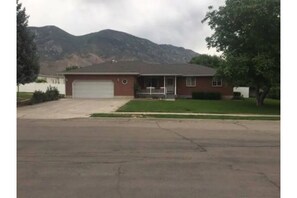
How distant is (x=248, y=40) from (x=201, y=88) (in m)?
15.0

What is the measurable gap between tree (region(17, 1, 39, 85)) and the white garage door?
11.2 meters

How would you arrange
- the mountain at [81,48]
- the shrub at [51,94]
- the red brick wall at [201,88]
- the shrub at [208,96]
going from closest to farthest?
the shrub at [51,94] → the shrub at [208,96] → the red brick wall at [201,88] → the mountain at [81,48]

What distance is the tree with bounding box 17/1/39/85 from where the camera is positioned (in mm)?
29266

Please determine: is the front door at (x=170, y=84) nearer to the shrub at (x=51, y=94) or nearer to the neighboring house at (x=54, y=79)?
the shrub at (x=51, y=94)

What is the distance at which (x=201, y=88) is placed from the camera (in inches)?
1742

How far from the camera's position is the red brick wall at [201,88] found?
43812 mm

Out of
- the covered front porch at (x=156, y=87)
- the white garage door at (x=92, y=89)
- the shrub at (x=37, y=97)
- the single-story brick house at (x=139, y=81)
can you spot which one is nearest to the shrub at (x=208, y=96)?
the single-story brick house at (x=139, y=81)

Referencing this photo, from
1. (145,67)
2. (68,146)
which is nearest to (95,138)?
(68,146)

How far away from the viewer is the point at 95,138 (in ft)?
42.8

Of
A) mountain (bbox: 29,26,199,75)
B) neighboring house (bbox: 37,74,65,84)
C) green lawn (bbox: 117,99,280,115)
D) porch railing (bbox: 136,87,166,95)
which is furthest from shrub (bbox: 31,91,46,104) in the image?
mountain (bbox: 29,26,199,75)

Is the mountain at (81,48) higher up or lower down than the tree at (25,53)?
higher up

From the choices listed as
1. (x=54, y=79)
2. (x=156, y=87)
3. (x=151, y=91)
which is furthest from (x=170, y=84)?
(x=54, y=79)

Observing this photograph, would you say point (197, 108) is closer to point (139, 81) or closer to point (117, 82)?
point (117, 82)

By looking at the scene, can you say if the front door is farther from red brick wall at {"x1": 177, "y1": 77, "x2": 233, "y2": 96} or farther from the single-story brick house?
red brick wall at {"x1": 177, "y1": 77, "x2": 233, "y2": 96}
